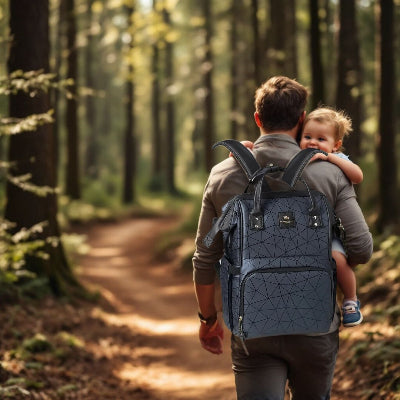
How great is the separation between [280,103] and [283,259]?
0.80 m

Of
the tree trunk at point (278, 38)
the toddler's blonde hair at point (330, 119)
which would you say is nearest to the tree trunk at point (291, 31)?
the tree trunk at point (278, 38)

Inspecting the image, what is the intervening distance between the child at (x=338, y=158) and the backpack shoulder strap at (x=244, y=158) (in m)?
0.33

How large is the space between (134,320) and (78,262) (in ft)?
19.5

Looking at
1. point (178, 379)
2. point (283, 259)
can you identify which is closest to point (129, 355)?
point (178, 379)

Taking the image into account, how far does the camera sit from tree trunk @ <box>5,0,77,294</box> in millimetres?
7930

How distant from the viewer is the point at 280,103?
2.98 m

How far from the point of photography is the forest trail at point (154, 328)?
6.95 m

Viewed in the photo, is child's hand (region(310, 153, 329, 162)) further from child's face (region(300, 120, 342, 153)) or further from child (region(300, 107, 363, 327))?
child's face (region(300, 120, 342, 153))

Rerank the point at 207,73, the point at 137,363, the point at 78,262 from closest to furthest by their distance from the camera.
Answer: the point at 137,363, the point at 78,262, the point at 207,73

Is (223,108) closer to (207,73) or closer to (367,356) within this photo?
(207,73)

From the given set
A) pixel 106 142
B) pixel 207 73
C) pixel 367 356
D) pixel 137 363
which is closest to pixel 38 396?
pixel 137 363

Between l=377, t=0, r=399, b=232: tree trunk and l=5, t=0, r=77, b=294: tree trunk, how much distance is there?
20.3 feet

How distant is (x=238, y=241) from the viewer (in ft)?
9.37

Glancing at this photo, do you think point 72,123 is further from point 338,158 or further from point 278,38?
point 338,158
